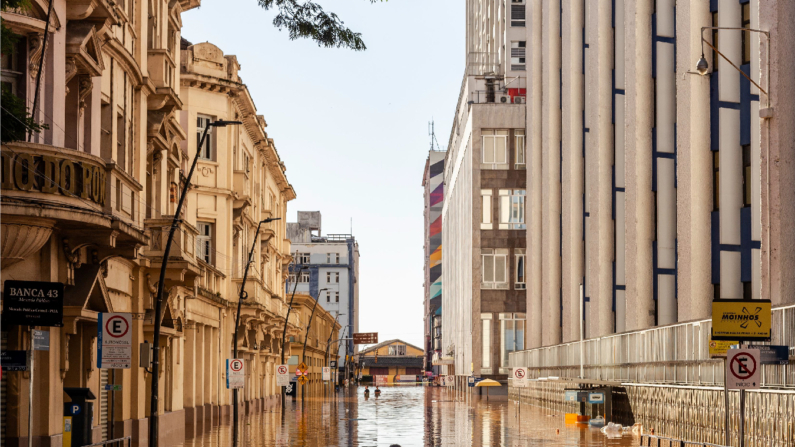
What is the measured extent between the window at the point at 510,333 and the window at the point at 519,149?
1332 cm

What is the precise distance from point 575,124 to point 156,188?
3420cm

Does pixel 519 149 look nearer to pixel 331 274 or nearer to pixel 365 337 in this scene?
pixel 365 337

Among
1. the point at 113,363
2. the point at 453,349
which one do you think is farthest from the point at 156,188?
the point at 453,349

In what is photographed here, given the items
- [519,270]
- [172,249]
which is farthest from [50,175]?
[519,270]

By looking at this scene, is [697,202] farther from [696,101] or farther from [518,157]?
[518,157]

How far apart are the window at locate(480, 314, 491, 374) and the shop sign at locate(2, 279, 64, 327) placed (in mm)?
85795

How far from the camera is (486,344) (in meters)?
101

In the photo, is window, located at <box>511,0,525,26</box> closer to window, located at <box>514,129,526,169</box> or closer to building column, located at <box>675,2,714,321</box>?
window, located at <box>514,129,526,169</box>

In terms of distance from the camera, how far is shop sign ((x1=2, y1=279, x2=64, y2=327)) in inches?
619

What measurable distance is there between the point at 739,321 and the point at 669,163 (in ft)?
78.9

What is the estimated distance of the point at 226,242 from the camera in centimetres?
5372

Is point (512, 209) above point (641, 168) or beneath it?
above

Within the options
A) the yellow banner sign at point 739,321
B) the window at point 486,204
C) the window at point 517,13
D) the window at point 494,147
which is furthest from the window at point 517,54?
the yellow banner sign at point 739,321

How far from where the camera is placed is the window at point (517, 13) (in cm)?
10679
